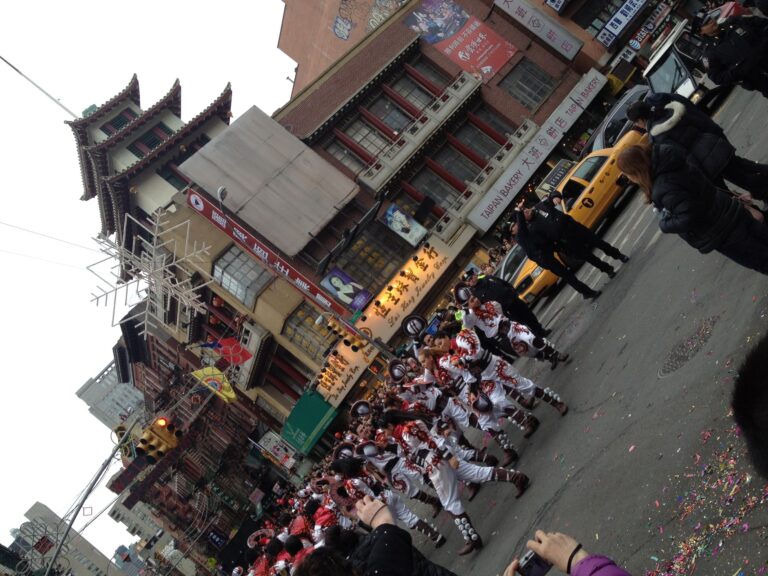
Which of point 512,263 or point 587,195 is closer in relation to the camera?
point 587,195

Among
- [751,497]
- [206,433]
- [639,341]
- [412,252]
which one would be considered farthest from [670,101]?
[206,433]

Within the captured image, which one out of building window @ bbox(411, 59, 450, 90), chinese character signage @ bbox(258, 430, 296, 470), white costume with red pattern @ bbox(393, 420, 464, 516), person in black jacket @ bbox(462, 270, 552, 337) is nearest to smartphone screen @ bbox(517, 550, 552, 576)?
white costume with red pattern @ bbox(393, 420, 464, 516)

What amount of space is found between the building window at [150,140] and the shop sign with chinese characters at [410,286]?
1969cm

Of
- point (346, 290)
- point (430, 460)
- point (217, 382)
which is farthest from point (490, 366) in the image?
point (217, 382)

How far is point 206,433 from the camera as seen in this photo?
4438cm

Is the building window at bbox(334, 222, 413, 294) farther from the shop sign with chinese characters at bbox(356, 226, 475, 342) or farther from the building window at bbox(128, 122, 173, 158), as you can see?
the building window at bbox(128, 122, 173, 158)

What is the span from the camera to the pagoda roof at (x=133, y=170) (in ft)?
131

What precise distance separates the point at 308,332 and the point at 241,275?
4585mm

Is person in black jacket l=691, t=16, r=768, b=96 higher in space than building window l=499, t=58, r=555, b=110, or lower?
lower

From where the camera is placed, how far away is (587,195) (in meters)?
17.5

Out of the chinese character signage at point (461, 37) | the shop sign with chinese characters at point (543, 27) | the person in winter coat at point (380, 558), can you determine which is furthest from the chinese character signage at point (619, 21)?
the person in winter coat at point (380, 558)

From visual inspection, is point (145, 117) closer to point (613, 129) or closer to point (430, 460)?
point (613, 129)

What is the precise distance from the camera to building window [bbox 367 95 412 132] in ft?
124

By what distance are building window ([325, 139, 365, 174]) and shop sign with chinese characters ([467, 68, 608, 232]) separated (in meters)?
7.38
